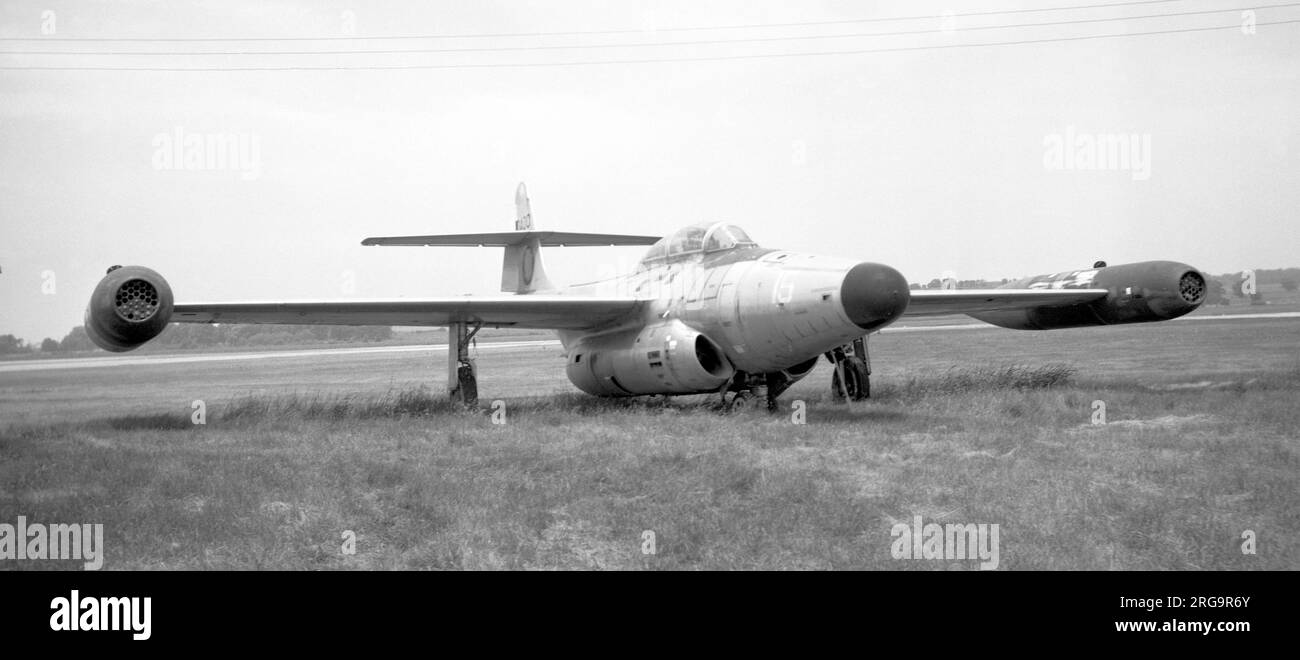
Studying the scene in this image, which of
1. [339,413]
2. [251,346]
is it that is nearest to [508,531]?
[339,413]

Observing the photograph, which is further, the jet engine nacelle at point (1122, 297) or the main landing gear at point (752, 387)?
the jet engine nacelle at point (1122, 297)

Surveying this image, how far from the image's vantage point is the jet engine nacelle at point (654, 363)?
1447cm

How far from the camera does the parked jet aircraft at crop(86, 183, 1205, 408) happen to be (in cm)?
1202

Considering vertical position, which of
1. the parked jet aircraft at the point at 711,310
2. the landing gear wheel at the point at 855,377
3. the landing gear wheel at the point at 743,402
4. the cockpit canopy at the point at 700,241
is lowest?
the landing gear wheel at the point at 743,402

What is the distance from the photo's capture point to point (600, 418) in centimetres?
1441

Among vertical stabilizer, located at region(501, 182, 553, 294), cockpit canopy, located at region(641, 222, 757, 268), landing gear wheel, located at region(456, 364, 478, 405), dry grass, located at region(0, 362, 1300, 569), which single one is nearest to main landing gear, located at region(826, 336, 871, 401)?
dry grass, located at region(0, 362, 1300, 569)

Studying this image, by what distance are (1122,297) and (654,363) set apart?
9430 millimetres

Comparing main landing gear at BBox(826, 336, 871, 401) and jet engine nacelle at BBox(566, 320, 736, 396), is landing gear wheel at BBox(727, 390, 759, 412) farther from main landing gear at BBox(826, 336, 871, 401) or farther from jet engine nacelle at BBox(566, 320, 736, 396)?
main landing gear at BBox(826, 336, 871, 401)

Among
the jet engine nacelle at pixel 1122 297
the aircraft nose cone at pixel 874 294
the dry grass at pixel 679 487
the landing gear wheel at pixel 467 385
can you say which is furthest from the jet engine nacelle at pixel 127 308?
the jet engine nacelle at pixel 1122 297

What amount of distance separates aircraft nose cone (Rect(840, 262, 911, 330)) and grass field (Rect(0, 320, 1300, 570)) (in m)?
1.51

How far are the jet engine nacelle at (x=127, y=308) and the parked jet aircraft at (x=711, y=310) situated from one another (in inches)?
0.7

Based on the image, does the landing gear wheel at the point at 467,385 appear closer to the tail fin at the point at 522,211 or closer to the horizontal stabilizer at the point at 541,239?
the horizontal stabilizer at the point at 541,239

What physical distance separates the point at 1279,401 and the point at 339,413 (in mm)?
14442

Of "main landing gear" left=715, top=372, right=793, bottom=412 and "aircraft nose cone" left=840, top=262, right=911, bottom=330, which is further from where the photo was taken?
"main landing gear" left=715, top=372, right=793, bottom=412
